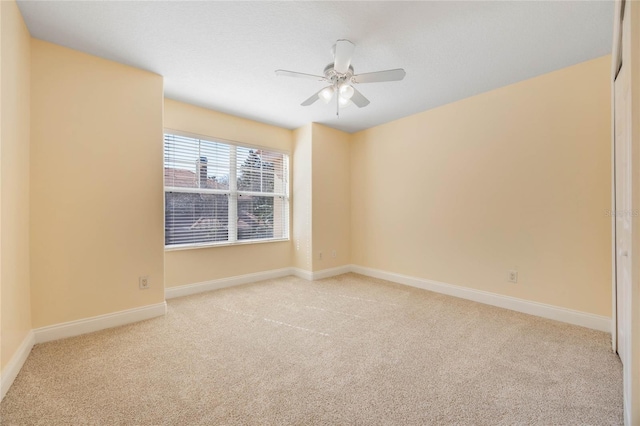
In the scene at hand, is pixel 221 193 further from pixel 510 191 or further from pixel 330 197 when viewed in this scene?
pixel 510 191

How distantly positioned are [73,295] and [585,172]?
15.1ft

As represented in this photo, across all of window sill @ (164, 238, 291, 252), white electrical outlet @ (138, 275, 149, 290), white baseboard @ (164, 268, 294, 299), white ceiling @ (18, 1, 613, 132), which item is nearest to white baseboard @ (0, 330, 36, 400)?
white electrical outlet @ (138, 275, 149, 290)

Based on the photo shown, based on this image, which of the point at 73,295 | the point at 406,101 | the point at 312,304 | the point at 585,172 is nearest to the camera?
the point at 73,295

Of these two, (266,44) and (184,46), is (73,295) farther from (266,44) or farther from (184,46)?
(266,44)

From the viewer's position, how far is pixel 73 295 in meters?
2.27

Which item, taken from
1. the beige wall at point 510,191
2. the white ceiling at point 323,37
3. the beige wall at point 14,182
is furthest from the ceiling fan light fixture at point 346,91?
the beige wall at point 14,182

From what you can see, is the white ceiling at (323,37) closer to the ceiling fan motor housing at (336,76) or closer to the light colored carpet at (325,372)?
the ceiling fan motor housing at (336,76)

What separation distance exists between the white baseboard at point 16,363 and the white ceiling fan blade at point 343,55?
9.62 ft

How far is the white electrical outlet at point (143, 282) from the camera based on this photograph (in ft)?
8.52

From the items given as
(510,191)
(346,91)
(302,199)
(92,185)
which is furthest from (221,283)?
(510,191)

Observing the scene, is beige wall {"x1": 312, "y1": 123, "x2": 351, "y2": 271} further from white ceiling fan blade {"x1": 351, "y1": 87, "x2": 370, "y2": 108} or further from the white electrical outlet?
the white electrical outlet

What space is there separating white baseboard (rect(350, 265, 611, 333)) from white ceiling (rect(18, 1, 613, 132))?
2.29 metres

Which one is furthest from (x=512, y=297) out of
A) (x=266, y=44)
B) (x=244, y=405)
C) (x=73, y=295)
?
(x=73, y=295)
